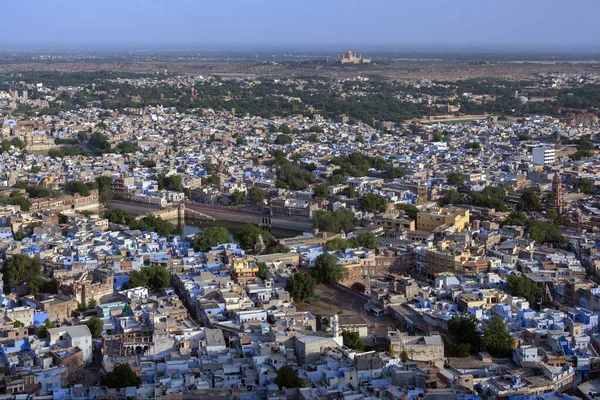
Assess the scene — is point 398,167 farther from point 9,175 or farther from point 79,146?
point 79,146

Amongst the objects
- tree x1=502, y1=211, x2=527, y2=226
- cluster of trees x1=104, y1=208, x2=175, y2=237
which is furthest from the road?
tree x1=502, y1=211, x2=527, y2=226

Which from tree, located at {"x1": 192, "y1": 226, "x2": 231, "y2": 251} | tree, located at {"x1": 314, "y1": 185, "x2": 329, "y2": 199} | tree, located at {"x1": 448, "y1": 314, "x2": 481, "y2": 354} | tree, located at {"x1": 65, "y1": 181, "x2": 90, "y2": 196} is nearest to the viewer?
tree, located at {"x1": 448, "y1": 314, "x2": 481, "y2": 354}

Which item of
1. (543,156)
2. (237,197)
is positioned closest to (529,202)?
(237,197)

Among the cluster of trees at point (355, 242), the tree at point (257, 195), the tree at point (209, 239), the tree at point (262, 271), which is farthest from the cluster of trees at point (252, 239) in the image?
the tree at point (257, 195)

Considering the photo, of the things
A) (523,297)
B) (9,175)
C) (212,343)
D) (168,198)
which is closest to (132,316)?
(212,343)

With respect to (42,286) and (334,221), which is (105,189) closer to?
(334,221)

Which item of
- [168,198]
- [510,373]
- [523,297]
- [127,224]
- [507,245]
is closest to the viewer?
[510,373]

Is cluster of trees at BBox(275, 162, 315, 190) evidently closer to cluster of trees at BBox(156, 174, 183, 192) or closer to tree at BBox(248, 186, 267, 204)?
tree at BBox(248, 186, 267, 204)
